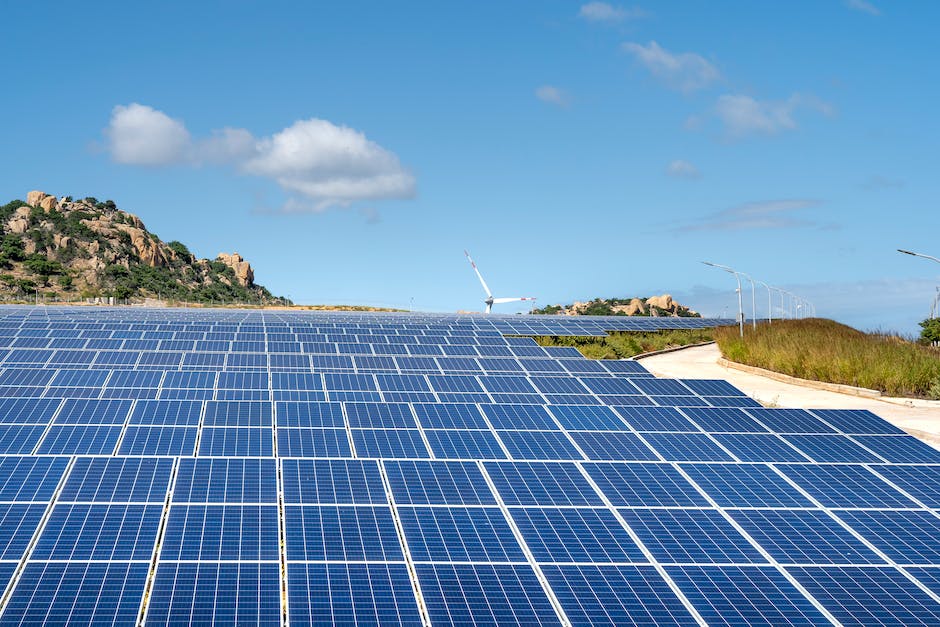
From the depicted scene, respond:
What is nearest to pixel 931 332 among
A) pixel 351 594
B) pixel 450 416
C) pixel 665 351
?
pixel 665 351

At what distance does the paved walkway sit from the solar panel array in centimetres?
852

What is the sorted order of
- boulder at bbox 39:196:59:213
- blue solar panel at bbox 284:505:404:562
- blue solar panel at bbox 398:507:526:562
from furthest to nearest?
boulder at bbox 39:196:59:213 → blue solar panel at bbox 398:507:526:562 → blue solar panel at bbox 284:505:404:562

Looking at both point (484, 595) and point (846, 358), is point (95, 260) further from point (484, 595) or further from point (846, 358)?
point (484, 595)

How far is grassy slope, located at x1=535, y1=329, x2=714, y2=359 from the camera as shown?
2325 inches

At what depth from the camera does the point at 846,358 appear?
45938 mm

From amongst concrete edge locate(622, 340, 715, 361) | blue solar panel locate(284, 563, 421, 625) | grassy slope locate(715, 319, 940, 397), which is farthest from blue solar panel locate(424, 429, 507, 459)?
concrete edge locate(622, 340, 715, 361)

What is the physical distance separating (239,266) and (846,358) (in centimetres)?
13927

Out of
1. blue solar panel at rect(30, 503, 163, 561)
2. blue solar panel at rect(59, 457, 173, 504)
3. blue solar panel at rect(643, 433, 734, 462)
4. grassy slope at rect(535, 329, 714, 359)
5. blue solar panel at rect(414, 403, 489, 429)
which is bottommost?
blue solar panel at rect(30, 503, 163, 561)

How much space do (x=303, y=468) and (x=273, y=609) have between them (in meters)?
5.87

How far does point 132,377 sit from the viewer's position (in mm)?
32906

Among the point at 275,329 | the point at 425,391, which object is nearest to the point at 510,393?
the point at 425,391

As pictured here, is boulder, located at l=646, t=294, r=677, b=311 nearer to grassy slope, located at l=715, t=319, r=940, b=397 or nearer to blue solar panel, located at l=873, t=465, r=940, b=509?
grassy slope, located at l=715, t=319, r=940, b=397

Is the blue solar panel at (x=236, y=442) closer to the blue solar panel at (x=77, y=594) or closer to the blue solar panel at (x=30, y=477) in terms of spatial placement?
the blue solar panel at (x=30, y=477)

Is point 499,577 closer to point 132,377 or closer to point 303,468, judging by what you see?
point 303,468
